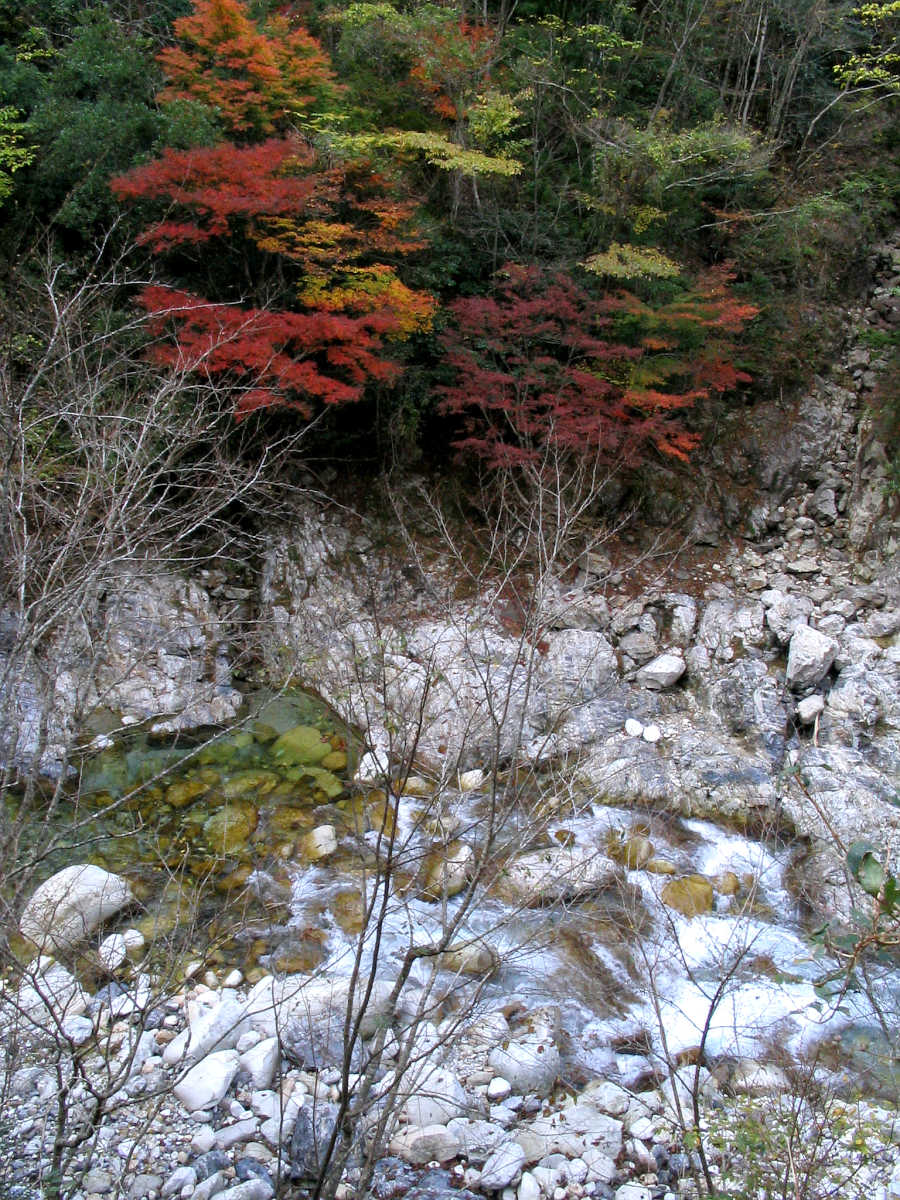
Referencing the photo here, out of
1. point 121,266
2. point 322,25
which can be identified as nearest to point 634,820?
point 121,266

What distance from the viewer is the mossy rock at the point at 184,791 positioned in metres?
7.35

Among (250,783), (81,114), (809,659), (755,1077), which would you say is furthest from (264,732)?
(81,114)

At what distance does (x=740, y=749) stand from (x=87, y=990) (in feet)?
19.5

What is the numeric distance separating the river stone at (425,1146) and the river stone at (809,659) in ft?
18.7

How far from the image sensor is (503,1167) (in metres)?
4.38

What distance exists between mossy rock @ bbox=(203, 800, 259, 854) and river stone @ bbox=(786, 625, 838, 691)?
17.8 feet

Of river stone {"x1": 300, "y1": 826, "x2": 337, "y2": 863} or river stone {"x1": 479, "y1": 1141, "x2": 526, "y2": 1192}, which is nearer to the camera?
river stone {"x1": 479, "y1": 1141, "x2": 526, "y2": 1192}

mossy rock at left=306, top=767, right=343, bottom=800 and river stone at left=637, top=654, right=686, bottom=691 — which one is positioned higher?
river stone at left=637, top=654, right=686, bottom=691

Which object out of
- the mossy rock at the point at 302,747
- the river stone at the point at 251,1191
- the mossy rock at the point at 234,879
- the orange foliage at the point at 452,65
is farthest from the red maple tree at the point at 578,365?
the river stone at the point at 251,1191

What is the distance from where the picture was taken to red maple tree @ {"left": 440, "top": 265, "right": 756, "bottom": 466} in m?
9.27

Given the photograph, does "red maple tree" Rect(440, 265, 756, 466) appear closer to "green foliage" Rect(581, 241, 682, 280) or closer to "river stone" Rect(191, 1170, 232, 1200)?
"green foliage" Rect(581, 241, 682, 280)

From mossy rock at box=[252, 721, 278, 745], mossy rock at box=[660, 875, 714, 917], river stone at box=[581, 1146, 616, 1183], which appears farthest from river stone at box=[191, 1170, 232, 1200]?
mossy rock at box=[252, 721, 278, 745]

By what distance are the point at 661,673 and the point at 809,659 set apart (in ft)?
4.78

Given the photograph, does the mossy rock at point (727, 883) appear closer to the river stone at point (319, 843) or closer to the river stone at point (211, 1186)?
the river stone at point (319, 843)
